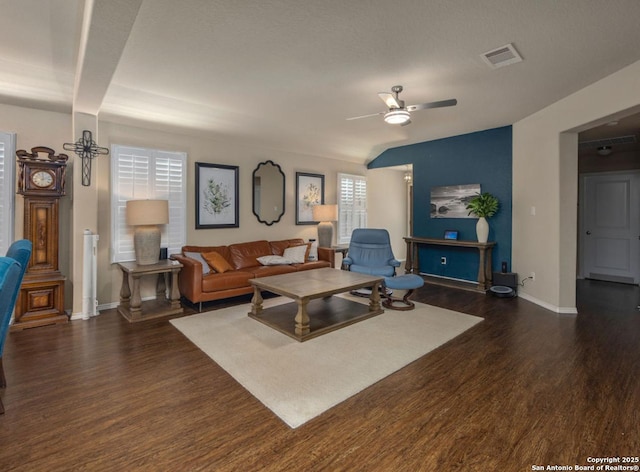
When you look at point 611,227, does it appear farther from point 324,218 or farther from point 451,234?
point 324,218

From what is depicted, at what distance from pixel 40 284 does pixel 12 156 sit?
1.51m

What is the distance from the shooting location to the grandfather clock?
359 cm

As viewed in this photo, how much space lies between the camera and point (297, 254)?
551 centimetres

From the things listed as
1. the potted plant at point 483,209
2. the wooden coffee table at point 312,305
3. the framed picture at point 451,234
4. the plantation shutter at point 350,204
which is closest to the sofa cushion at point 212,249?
the wooden coffee table at point 312,305

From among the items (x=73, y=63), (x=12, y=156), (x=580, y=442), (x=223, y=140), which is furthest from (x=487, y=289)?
(x=12, y=156)

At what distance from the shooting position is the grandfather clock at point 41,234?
359cm

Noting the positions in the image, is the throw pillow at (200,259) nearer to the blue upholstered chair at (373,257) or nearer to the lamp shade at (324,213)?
the blue upholstered chair at (373,257)

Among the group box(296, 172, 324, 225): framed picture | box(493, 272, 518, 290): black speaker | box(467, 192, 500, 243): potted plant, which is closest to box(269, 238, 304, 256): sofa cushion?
box(296, 172, 324, 225): framed picture

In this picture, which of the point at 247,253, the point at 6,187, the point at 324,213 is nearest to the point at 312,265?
the point at 247,253

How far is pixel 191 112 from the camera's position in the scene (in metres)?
4.37

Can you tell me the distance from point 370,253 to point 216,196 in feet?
8.63

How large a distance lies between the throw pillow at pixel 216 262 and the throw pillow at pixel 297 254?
1.07 m

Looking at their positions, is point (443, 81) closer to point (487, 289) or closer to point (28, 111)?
point (487, 289)

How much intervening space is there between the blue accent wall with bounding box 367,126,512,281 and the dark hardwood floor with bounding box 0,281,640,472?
8.43 feet
